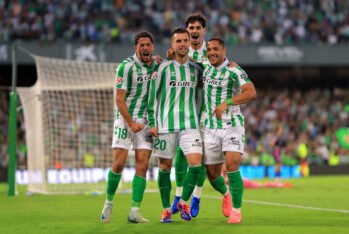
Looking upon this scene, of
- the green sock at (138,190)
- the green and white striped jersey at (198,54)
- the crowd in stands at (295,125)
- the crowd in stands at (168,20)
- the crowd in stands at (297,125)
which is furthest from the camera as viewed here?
the crowd in stands at (297,125)

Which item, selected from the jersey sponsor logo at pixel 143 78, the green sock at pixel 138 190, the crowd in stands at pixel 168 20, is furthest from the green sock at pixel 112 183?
the crowd in stands at pixel 168 20

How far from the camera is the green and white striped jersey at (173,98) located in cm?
832

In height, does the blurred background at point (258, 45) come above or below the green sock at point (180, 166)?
above

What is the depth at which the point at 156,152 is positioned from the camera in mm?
8383

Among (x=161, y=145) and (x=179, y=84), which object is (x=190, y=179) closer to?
(x=161, y=145)

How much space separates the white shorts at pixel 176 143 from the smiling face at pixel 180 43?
825 millimetres

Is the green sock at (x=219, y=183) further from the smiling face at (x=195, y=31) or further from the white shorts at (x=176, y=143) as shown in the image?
the smiling face at (x=195, y=31)

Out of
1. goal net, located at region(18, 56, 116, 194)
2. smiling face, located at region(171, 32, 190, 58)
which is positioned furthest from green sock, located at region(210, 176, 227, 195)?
goal net, located at region(18, 56, 116, 194)

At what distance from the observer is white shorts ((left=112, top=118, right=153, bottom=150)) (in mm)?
8391

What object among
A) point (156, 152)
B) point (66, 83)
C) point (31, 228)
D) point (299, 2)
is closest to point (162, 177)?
point (156, 152)

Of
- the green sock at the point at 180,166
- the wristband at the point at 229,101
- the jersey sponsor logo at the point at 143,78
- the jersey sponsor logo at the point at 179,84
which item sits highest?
the jersey sponsor logo at the point at 143,78

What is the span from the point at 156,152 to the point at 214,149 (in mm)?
618

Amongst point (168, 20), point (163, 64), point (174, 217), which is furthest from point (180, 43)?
point (168, 20)

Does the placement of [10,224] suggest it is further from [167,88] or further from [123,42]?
[123,42]
